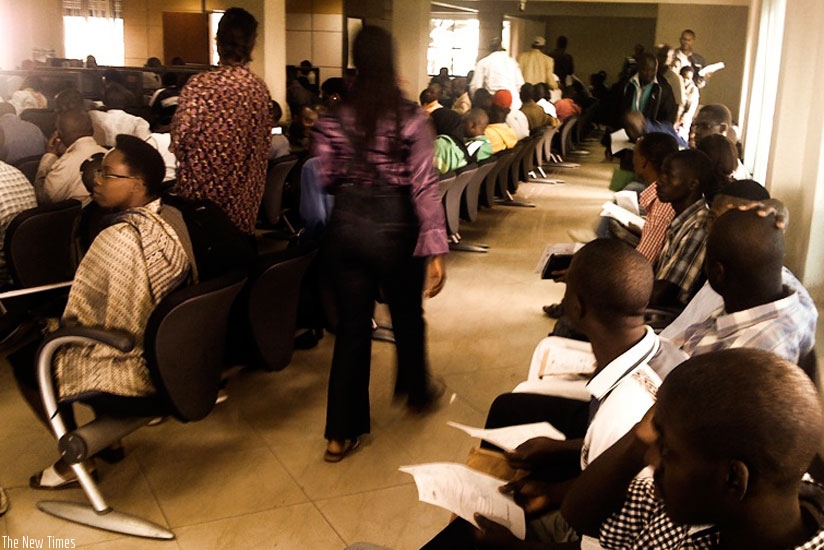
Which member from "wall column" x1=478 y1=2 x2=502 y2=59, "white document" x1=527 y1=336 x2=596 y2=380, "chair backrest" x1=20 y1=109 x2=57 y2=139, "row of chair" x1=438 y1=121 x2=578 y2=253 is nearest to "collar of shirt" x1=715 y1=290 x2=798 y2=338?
"white document" x1=527 y1=336 x2=596 y2=380

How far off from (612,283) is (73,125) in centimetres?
370

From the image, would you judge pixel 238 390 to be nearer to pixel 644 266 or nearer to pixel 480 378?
pixel 480 378

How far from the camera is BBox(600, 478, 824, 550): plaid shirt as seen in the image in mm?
1227

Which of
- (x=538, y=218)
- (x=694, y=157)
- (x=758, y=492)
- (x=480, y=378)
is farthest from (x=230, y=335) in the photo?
(x=538, y=218)

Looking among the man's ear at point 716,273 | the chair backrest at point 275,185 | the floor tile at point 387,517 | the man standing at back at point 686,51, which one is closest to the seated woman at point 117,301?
the floor tile at point 387,517

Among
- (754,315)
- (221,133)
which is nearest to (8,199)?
(221,133)

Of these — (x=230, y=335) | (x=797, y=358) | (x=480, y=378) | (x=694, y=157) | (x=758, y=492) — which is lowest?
(x=480, y=378)

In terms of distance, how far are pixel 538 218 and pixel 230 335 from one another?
5706 millimetres

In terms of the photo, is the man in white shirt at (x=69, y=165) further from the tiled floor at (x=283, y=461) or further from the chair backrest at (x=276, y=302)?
the chair backrest at (x=276, y=302)

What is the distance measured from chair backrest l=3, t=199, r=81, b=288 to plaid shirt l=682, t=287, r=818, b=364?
2745 millimetres

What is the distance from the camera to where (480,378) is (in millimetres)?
4035

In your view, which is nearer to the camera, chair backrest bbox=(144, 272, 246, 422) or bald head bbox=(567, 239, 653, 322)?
bald head bbox=(567, 239, 653, 322)

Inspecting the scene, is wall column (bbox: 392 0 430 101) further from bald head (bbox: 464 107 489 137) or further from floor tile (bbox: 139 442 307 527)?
floor tile (bbox: 139 442 307 527)

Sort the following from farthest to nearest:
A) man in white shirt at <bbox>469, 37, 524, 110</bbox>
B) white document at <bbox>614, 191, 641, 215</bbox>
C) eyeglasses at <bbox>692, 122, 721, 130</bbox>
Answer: man in white shirt at <bbox>469, 37, 524, 110</bbox> → eyeglasses at <bbox>692, 122, 721, 130</bbox> → white document at <bbox>614, 191, 641, 215</bbox>
